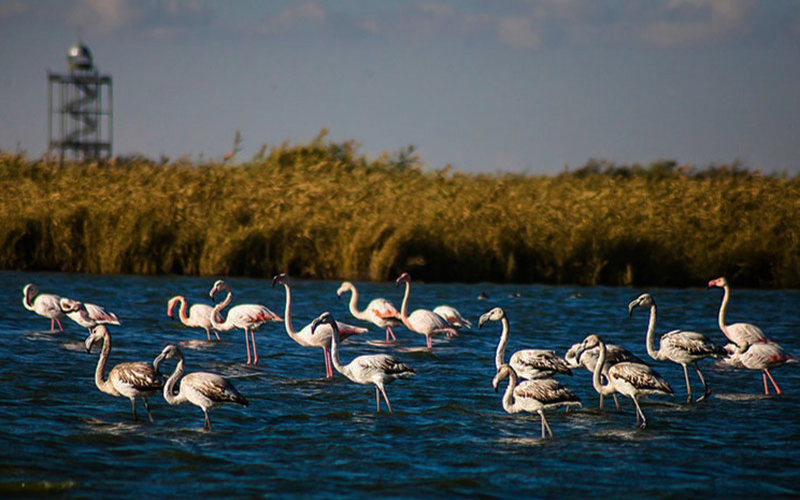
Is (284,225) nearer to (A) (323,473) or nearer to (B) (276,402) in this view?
(B) (276,402)

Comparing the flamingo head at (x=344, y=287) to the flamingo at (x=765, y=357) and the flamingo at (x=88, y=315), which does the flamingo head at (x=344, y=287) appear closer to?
the flamingo at (x=88, y=315)

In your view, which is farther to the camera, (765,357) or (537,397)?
(765,357)

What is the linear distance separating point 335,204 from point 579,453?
16385 mm

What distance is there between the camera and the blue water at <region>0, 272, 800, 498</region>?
773cm

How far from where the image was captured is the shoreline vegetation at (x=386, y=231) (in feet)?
73.9

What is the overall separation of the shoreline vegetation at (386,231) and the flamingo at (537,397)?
12923mm

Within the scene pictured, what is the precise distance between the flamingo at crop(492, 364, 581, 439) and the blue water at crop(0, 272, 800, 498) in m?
0.24

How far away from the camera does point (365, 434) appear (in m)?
9.39

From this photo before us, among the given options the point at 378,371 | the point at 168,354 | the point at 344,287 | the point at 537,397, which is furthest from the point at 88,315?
the point at 537,397

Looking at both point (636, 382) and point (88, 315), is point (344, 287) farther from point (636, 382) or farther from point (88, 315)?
point (636, 382)

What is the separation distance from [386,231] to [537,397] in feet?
44.9

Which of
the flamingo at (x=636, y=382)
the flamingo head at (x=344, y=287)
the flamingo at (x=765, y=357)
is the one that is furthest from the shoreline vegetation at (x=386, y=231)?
the flamingo at (x=636, y=382)

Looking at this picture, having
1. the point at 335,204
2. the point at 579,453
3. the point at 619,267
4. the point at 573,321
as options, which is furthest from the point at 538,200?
the point at 579,453

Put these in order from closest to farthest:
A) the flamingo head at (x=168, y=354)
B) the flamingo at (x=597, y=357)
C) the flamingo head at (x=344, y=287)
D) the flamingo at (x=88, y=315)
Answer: the flamingo head at (x=168, y=354)
the flamingo at (x=597, y=357)
the flamingo at (x=88, y=315)
the flamingo head at (x=344, y=287)
